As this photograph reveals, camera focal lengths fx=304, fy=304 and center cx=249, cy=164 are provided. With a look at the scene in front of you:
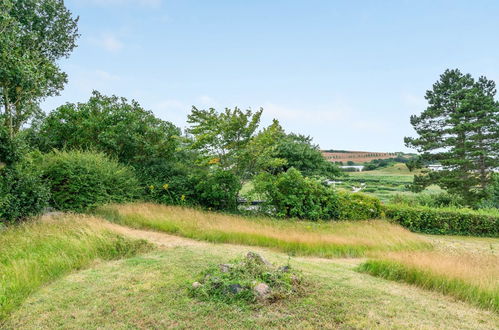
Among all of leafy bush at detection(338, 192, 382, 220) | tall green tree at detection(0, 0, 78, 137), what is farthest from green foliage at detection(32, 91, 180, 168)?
leafy bush at detection(338, 192, 382, 220)

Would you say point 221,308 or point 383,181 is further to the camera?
point 383,181

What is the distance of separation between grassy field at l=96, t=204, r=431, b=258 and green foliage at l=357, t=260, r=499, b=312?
2.08 meters

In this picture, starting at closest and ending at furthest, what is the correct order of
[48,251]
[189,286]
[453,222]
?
[189,286] < [48,251] < [453,222]

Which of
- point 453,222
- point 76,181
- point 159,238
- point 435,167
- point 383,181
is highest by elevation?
point 435,167

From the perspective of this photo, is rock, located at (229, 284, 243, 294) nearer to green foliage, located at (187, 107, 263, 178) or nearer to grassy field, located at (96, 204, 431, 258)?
grassy field, located at (96, 204, 431, 258)

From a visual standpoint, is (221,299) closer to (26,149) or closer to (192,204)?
(26,149)

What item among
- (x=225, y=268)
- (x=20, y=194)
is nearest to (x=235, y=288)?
(x=225, y=268)

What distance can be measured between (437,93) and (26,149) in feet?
94.4

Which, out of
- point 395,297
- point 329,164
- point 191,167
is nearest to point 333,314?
point 395,297

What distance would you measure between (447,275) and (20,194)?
10759mm

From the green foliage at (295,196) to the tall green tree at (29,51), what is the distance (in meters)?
8.75

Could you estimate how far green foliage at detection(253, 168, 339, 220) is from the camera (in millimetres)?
12859

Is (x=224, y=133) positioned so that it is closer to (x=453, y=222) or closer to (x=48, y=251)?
(x=48, y=251)

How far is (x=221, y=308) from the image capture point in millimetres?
3490
